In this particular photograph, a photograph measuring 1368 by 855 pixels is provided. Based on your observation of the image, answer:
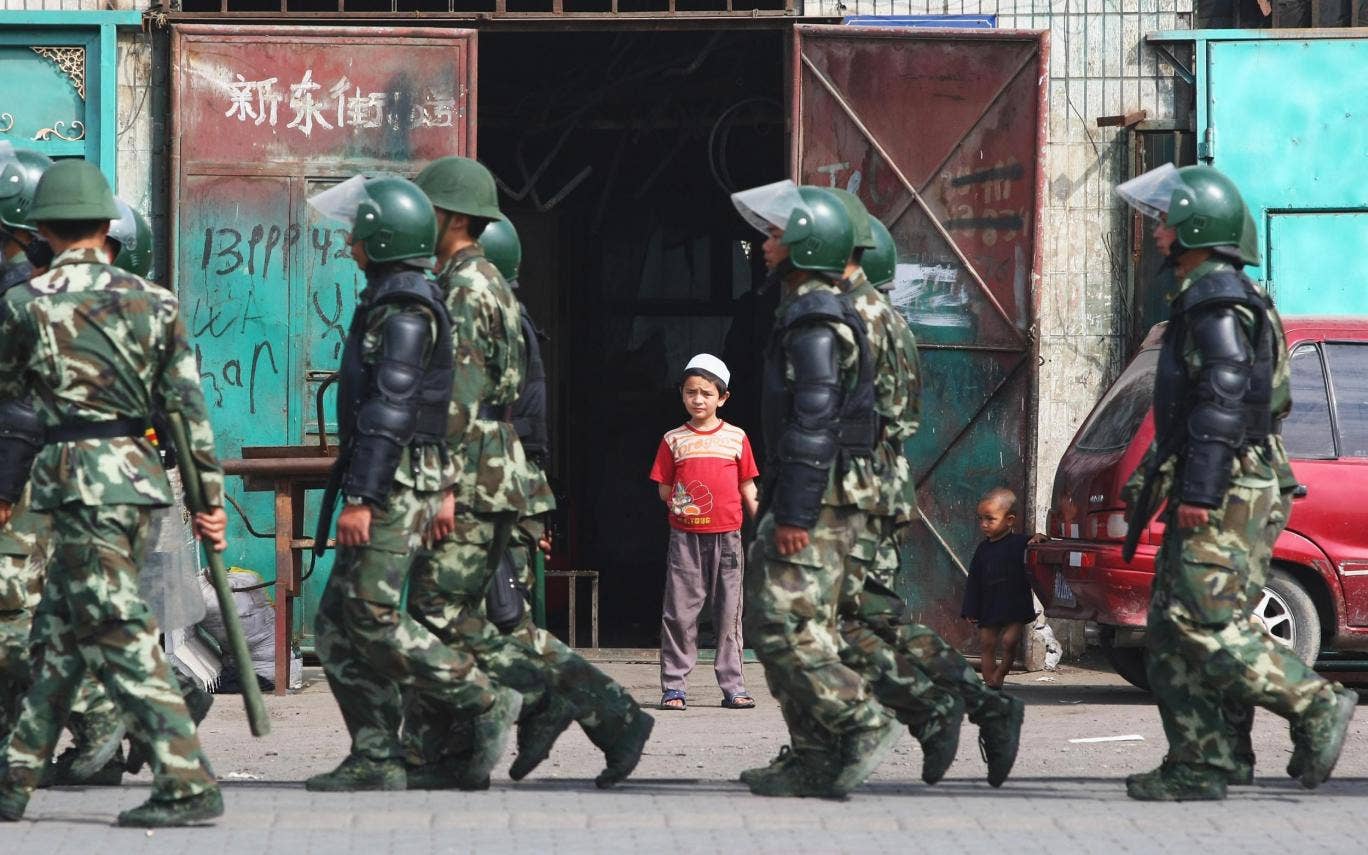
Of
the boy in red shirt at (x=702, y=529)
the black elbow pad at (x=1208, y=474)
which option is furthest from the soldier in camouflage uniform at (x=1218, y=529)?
the boy in red shirt at (x=702, y=529)

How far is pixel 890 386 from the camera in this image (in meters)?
7.27

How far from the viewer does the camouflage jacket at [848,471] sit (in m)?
7.00

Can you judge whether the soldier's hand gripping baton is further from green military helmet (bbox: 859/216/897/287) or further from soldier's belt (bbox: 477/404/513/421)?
green military helmet (bbox: 859/216/897/287)

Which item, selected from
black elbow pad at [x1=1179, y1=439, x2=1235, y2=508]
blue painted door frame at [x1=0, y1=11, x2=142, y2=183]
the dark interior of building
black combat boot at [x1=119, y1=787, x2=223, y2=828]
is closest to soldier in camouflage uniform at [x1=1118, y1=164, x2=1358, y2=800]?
black elbow pad at [x1=1179, y1=439, x2=1235, y2=508]

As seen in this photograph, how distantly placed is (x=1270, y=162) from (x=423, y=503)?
7100 millimetres

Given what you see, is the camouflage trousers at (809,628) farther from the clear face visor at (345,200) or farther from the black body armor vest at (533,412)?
the clear face visor at (345,200)

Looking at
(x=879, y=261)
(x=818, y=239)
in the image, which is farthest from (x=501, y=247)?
(x=818, y=239)

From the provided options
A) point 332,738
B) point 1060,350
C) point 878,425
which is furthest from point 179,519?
point 1060,350

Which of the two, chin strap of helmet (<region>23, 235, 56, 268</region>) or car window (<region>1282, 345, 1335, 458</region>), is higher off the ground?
chin strap of helmet (<region>23, 235, 56, 268</region>)

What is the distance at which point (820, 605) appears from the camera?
22.7 feet

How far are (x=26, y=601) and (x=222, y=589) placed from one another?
0.82 m

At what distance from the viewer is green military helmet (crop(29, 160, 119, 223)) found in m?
6.47

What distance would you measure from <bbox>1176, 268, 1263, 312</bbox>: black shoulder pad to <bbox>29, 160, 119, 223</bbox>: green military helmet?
10.7ft

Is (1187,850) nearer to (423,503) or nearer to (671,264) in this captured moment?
(423,503)
